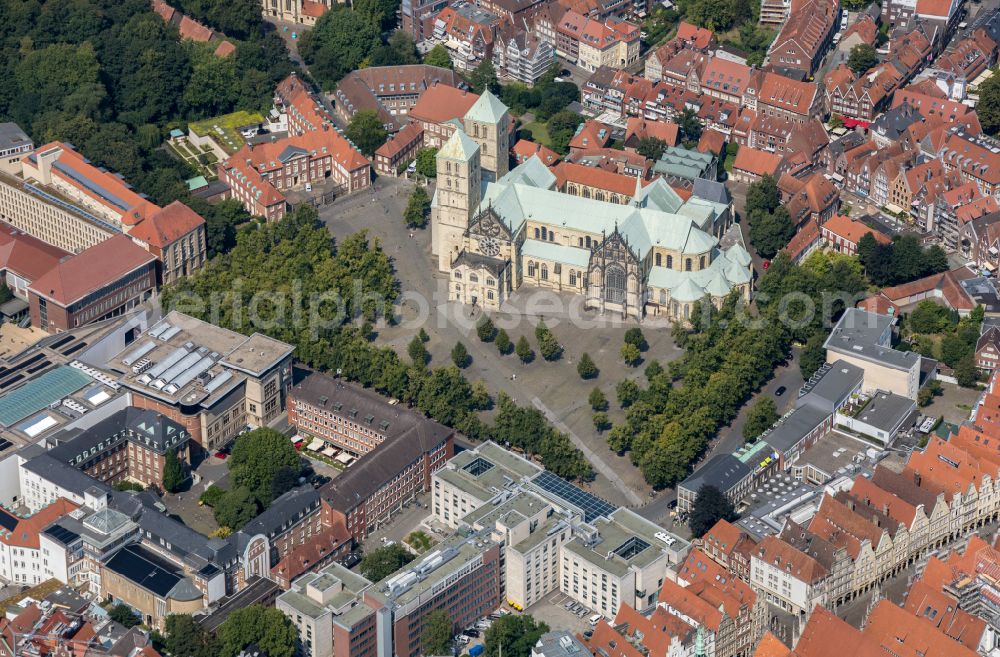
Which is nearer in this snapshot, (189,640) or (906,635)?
(906,635)

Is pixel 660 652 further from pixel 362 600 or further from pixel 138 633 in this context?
pixel 138 633

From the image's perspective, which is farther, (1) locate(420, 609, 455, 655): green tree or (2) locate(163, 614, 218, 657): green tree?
(1) locate(420, 609, 455, 655): green tree

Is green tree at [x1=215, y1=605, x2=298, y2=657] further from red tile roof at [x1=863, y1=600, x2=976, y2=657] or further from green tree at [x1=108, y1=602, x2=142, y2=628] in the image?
red tile roof at [x1=863, y1=600, x2=976, y2=657]

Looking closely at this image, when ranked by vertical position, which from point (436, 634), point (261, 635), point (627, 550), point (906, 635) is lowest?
point (261, 635)

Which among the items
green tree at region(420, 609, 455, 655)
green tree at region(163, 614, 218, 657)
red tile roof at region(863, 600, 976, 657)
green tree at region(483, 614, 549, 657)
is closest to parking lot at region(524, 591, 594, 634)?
green tree at region(483, 614, 549, 657)

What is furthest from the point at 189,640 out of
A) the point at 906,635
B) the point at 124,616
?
the point at 906,635

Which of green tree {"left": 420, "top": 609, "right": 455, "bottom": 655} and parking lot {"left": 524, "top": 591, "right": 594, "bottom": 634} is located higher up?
green tree {"left": 420, "top": 609, "right": 455, "bottom": 655}

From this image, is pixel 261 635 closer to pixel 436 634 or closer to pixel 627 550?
pixel 436 634
